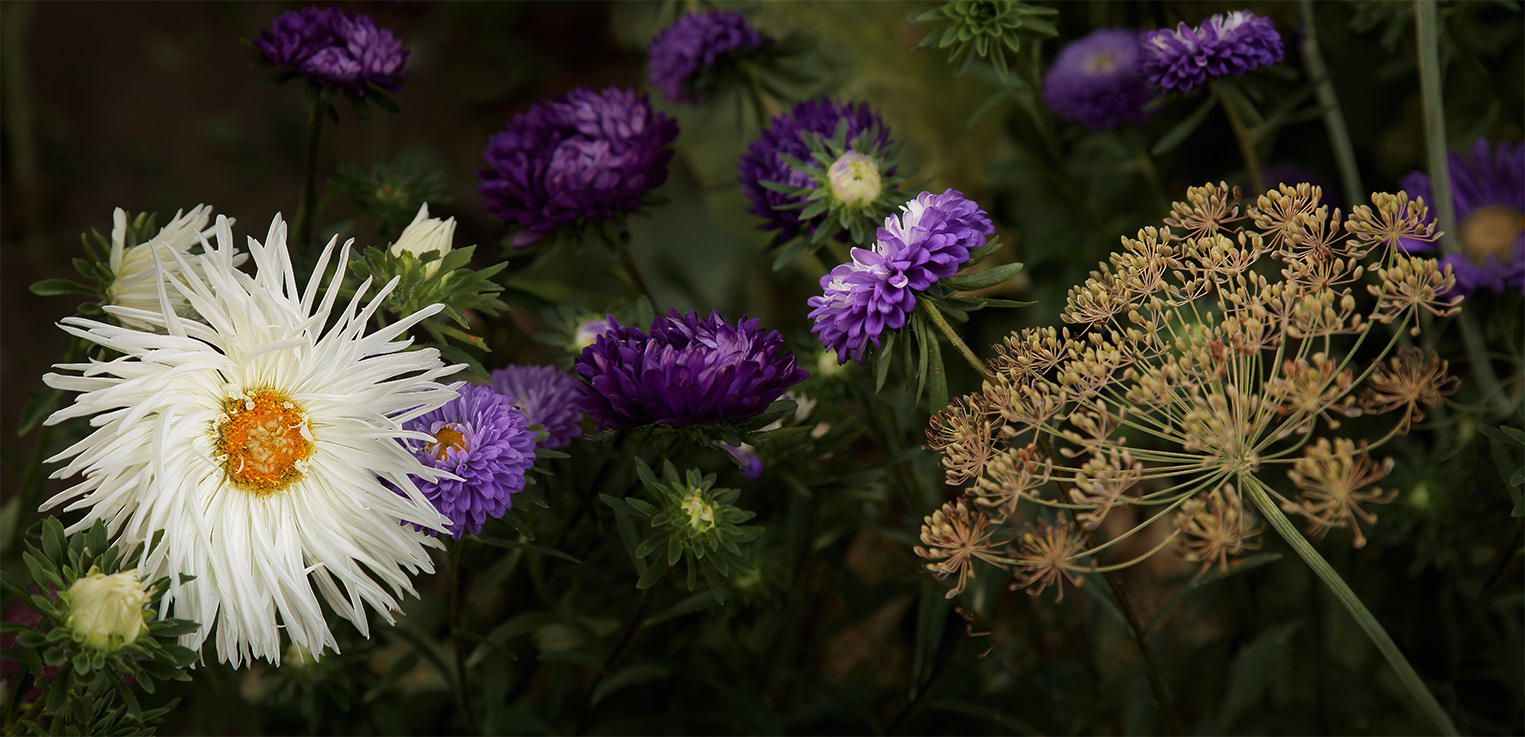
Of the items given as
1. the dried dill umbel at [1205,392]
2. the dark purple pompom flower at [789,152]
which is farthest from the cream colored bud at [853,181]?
the dried dill umbel at [1205,392]

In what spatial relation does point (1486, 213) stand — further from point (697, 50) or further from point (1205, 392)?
point (697, 50)

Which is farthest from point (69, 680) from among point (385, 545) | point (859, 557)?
point (859, 557)

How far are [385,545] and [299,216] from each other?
0.30 m

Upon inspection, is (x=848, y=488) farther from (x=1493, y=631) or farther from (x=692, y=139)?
(x=692, y=139)

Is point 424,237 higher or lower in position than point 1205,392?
higher

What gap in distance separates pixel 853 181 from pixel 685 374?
0.18 m

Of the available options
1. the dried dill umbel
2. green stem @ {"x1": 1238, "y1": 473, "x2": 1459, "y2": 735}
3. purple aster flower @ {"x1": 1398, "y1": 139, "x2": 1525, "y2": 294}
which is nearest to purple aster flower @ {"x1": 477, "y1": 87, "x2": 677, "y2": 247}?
the dried dill umbel

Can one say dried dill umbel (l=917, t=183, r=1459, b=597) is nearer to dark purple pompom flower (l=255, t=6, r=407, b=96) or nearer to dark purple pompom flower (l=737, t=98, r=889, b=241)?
dark purple pompom flower (l=737, t=98, r=889, b=241)

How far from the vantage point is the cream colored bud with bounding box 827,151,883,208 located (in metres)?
0.62

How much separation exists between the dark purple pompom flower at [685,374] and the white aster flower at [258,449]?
0.09m

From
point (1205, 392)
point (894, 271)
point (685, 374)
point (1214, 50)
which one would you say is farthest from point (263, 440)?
point (1214, 50)

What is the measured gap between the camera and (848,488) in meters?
0.70

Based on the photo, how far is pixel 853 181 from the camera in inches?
24.3

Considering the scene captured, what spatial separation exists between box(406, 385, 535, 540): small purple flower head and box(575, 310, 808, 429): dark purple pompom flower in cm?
5
